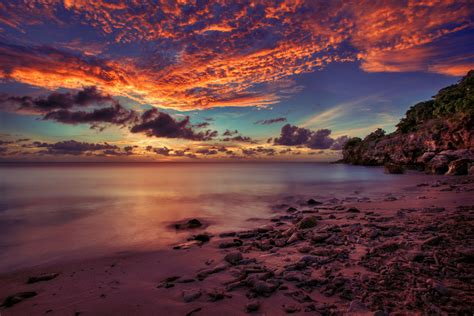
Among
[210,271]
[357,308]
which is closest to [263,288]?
[357,308]

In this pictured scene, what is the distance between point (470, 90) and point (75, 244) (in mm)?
58177

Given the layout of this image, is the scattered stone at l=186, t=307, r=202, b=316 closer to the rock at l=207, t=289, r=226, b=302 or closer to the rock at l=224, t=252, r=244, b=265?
the rock at l=207, t=289, r=226, b=302

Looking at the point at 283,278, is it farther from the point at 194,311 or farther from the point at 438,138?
the point at 438,138

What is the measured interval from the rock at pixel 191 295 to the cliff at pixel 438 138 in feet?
118

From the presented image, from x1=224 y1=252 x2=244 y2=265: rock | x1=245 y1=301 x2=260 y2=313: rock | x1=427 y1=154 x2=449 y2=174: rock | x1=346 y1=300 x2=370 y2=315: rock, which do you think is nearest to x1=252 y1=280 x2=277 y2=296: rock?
x1=245 y1=301 x2=260 y2=313: rock

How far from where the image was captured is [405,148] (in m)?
54.4

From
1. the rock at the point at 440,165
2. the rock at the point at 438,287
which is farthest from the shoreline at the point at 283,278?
the rock at the point at 440,165

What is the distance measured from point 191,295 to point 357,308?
2628 millimetres

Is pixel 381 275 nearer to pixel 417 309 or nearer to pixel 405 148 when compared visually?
pixel 417 309

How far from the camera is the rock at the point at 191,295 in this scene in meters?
4.05

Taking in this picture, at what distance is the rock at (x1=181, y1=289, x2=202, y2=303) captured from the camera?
4047 millimetres

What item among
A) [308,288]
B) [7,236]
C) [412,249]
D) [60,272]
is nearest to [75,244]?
[60,272]

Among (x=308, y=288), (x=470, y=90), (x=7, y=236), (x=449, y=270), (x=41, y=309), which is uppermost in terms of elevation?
(x=470, y=90)

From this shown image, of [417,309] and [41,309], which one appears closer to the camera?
[417,309]
